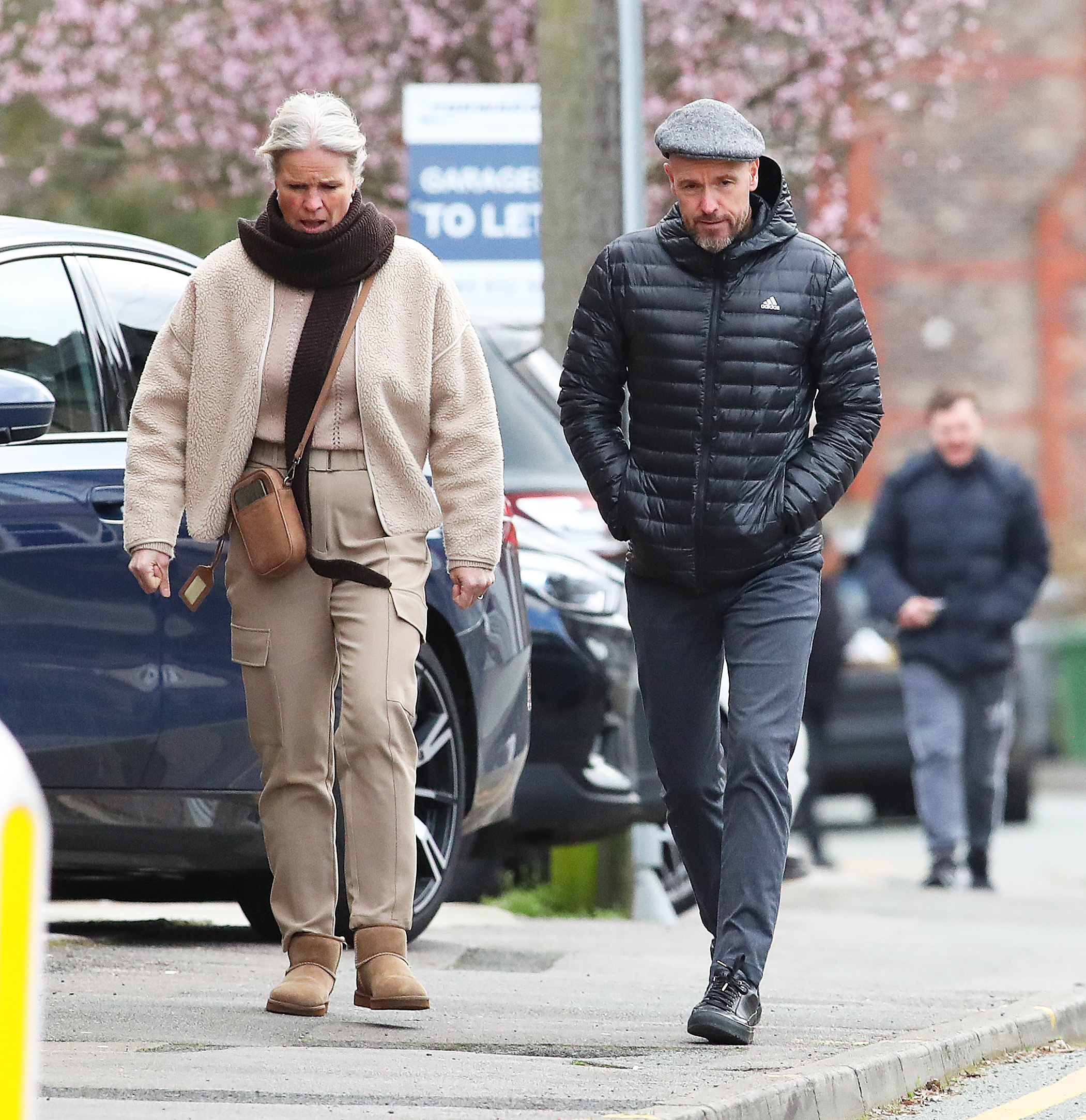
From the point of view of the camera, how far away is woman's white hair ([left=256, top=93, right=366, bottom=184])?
222 inches

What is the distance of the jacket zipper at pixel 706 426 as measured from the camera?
576 centimetres

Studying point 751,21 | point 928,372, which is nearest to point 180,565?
point 751,21

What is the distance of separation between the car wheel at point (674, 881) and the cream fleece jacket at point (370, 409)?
4.14 m

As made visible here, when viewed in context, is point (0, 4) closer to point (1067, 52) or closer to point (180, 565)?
point (180, 565)

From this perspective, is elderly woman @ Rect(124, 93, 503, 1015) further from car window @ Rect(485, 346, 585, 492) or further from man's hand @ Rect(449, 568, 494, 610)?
car window @ Rect(485, 346, 585, 492)

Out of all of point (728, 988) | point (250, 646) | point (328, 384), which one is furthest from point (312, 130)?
point (728, 988)

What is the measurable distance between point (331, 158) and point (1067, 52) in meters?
33.1

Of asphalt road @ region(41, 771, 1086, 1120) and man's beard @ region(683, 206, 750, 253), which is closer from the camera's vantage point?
asphalt road @ region(41, 771, 1086, 1120)

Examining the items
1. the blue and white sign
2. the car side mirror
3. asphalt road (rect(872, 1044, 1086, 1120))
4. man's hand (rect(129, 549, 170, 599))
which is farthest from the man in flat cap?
the blue and white sign

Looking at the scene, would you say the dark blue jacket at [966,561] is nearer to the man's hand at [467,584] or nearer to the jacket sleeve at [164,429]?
the man's hand at [467,584]

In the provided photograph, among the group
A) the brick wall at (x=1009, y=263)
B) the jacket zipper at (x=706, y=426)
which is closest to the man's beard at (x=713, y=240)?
the jacket zipper at (x=706, y=426)

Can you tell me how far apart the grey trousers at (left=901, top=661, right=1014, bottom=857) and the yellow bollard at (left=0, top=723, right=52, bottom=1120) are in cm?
892

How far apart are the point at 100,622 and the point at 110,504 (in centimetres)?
28

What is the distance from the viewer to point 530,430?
8367 mm
